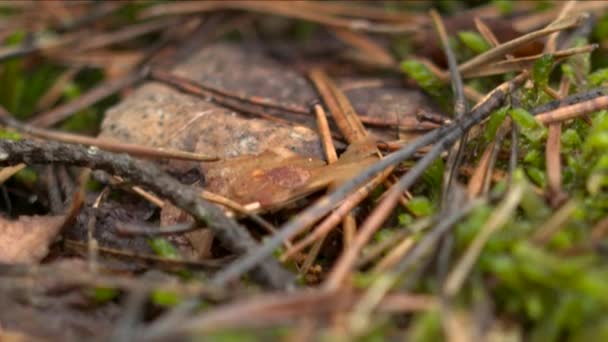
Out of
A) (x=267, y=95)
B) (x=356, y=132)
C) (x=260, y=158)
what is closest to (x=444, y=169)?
(x=356, y=132)

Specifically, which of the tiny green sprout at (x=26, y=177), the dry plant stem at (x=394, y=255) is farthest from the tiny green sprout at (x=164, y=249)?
the tiny green sprout at (x=26, y=177)

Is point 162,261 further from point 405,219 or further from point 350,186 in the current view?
point 405,219

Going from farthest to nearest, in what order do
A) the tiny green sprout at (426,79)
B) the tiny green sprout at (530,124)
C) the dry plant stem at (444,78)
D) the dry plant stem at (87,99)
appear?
the dry plant stem at (87,99) < the tiny green sprout at (426,79) < the dry plant stem at (444,78) < the tiny green sprout at (530,124)

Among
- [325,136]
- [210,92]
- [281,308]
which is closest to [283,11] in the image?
[210,92]

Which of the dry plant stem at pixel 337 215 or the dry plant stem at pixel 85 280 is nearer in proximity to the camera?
the dry plant stem at pixel 85 280

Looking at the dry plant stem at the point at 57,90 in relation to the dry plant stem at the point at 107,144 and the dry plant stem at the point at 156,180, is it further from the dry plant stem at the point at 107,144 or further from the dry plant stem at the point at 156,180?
the dry plant stem at the point at 156,180

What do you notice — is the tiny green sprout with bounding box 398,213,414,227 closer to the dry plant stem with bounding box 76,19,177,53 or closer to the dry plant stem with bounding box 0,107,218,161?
the dry plant stem with bounding box 0,107,218,161
